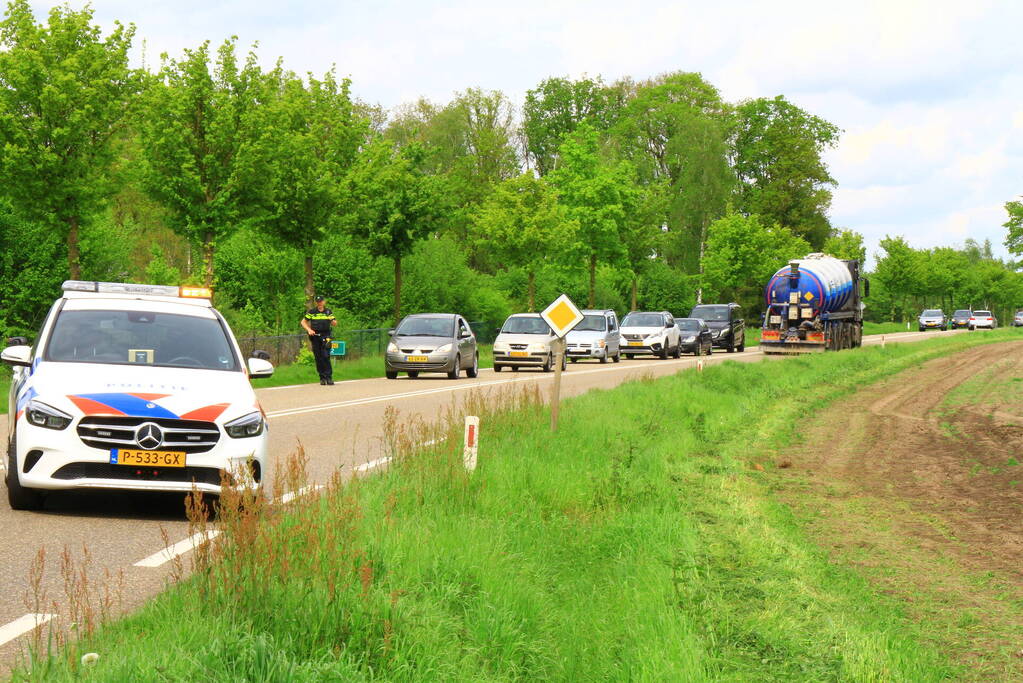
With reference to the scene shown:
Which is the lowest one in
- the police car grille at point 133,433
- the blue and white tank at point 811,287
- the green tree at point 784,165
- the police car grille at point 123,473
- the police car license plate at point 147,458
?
the police car grille at point 123,473

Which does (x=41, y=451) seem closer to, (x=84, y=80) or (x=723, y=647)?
(x=723, y=647)

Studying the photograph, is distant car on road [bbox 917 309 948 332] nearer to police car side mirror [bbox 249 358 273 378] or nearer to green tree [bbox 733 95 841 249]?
green tree [bbox 733 95 841 249]

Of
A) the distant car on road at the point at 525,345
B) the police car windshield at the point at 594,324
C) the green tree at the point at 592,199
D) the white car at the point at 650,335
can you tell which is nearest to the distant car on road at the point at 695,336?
the white car at the point at 650,335

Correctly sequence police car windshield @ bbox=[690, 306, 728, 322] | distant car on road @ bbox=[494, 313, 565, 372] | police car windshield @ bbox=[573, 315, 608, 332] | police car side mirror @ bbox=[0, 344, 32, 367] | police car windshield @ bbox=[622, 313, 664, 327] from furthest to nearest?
police car windshield @ bbox=[690, 306, 728, 322]
police car windshield @ bbox=[622, 313, 664, 327]
police car windshield @ bbox=[573, 315, 608, 332]
distant car on road @ bbox=[494, 313, 565, 372]
police car side mirror @ bbox=[0, 344, 32, 367]

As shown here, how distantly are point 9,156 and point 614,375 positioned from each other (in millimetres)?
15743

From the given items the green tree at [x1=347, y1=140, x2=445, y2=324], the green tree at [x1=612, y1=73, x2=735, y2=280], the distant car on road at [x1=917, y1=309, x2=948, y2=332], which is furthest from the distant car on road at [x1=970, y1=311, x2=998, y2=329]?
the green tree at [x1=347, y1=140, x2=445, y2=324]

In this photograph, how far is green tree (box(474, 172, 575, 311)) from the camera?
48000mm

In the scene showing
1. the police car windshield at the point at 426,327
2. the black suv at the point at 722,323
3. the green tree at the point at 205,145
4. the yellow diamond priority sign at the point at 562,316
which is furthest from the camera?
the black suv at the point at 722,323

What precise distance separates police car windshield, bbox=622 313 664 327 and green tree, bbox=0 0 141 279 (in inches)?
999

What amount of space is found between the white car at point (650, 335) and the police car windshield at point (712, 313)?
6613 millimetres

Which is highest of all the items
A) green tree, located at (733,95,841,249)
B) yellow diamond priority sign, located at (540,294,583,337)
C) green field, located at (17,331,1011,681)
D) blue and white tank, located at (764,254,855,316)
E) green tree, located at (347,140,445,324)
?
green tree, located at (733,95,841,249)

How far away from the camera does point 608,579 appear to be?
28.2 feet

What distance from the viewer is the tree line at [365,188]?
27.6 metres

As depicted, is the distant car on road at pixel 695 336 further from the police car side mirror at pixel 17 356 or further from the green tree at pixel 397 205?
the police car side mirror at pixel 17 356
